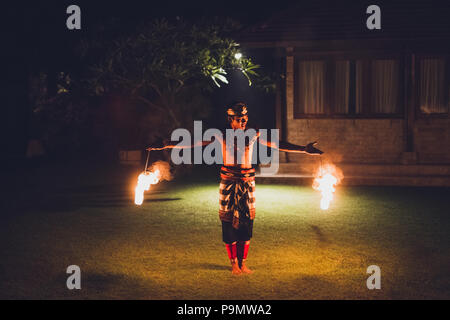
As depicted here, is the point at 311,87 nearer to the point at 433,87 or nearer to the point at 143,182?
the point at 433,87

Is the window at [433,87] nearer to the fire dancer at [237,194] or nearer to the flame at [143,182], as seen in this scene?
the fire dancer at [237,194]

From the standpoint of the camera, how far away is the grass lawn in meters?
5.82

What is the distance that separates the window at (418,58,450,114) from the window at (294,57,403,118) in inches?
23.3

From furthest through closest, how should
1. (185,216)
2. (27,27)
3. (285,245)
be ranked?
1. (27,27)
2. (185,216)
3. (285,245)

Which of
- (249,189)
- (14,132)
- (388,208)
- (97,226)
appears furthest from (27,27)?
(249,189)

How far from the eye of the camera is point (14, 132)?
2319 centimetres

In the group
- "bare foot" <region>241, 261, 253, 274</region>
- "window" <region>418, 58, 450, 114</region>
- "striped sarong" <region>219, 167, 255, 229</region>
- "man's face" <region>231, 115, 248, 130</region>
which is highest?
"window" <region>418, 58, 450, 114</region>

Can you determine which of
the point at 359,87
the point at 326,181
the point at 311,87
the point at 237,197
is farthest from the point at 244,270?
the point at 359,87

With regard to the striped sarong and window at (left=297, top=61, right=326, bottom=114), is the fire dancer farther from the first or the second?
window at (left=297, top=61, right=326, bottom=114)

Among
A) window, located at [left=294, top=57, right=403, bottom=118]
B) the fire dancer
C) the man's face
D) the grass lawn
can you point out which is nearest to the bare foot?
the fire dancer

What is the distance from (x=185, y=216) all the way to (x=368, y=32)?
756cm

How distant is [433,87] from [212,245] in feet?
32.2

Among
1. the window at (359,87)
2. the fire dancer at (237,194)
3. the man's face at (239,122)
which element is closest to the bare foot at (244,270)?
the fire dancer at (237,194)
